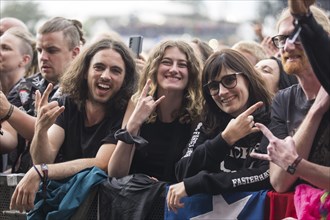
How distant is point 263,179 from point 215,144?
369mm

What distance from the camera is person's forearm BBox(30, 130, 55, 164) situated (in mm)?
5872

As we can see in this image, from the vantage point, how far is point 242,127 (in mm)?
4863

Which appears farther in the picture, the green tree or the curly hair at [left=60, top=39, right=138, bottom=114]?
the green tree

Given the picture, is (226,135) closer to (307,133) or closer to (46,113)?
(307,133)

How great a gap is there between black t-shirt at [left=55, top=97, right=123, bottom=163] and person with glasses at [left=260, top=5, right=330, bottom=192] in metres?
1.57

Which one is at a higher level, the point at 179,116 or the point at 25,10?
the point at 25,10

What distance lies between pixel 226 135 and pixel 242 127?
0.12 meters

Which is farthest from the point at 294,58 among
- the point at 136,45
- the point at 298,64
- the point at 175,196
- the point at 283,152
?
the point at 136,45

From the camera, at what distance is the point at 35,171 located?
225 inches

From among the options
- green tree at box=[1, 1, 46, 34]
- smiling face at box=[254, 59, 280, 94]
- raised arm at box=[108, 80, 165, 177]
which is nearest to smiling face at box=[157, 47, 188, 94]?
raised arm at box=[108, 80, 165, 177]

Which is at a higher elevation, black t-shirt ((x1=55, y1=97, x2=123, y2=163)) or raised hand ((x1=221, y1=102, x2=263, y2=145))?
raised hand ((x1=221, y1=102, x2=263, y2=145))

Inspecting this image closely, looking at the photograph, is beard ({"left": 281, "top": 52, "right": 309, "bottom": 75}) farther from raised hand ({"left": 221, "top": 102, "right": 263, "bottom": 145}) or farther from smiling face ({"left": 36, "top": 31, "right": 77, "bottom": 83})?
smiling face ({"left": 36, "top": 31, "right": 77, "bottom": 83})

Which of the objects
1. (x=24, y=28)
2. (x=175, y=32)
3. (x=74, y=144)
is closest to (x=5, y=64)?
(x=24, y=28)

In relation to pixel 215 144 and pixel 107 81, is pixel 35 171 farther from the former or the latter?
pixel 215 144
